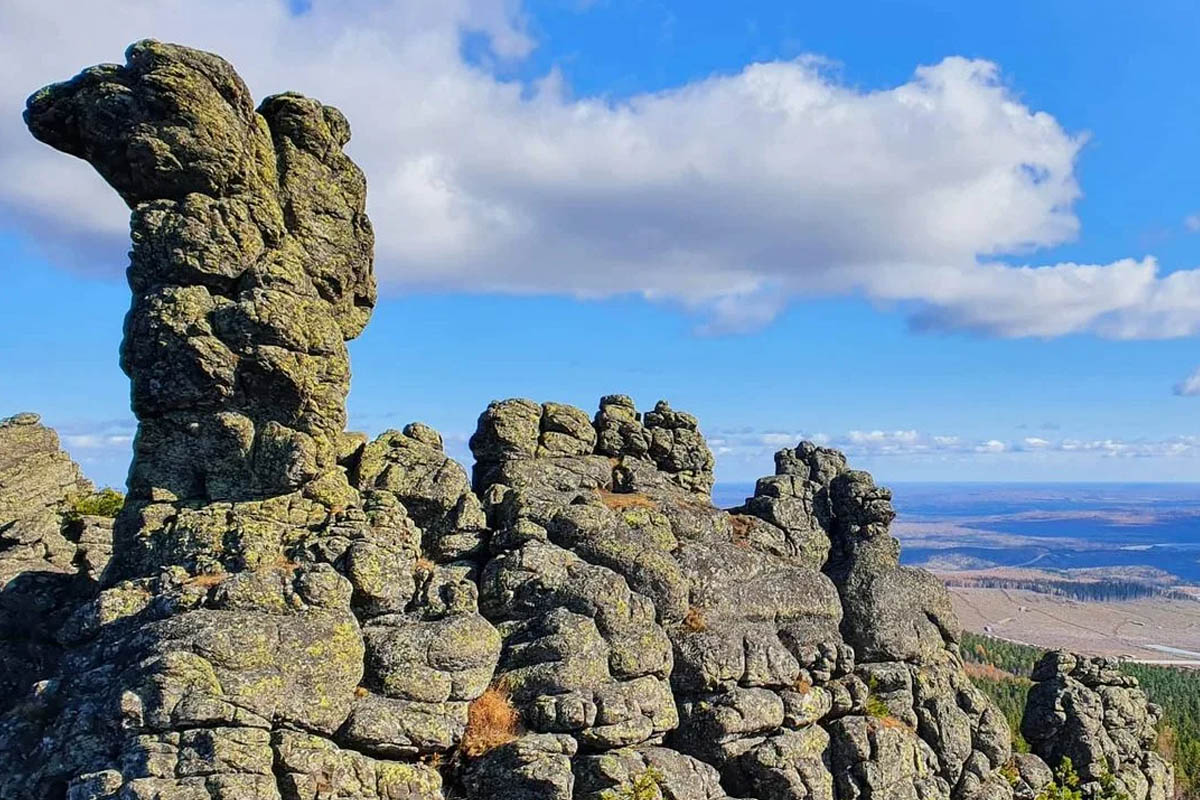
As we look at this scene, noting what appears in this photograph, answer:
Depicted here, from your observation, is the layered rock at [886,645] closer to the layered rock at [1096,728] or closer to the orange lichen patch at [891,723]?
the orange lichen patch at [891,723]

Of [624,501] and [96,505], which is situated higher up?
[624,501]


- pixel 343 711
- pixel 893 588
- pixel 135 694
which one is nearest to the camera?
pixel 135 694

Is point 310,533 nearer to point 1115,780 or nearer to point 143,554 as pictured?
point 143,554

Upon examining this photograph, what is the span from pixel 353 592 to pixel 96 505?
2740cm

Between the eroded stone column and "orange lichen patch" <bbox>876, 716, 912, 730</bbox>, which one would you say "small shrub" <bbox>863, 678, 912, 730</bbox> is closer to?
"orange lichen patch" <bbox>876, 716, 912, 730</bbox>

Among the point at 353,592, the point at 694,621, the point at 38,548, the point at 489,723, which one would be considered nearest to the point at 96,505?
the point at 38,548

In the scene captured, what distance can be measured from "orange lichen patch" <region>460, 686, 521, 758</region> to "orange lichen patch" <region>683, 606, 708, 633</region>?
8499 millimetres

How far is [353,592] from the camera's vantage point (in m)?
30.1

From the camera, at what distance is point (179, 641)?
83.7 feet

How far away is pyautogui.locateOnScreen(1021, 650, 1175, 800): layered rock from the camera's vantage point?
40.6 metres

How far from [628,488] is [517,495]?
7901mm

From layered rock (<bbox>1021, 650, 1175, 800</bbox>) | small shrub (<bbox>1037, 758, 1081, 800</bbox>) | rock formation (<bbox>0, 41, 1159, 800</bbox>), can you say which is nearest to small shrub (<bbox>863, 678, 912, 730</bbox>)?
rock formation (<bbox>0, 41, 1159, 800</bbox>)

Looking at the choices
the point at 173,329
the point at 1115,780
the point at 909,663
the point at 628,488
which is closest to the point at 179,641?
the point at 173,329

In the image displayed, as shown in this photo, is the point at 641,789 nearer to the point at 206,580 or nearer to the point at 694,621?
the point at 694,621
